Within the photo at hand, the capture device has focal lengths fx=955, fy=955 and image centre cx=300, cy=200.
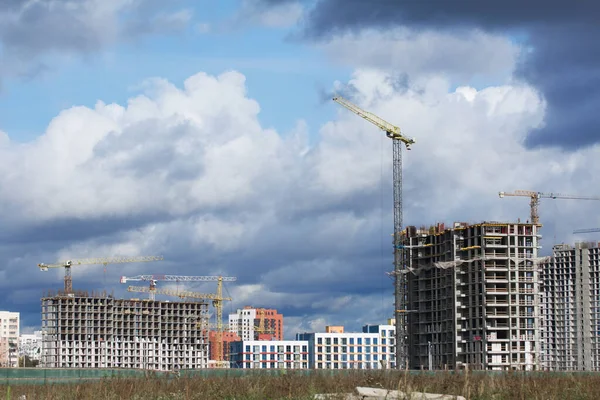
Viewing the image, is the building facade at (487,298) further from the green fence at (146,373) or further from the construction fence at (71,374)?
the green fence at (146,373)

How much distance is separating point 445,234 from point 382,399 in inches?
6003

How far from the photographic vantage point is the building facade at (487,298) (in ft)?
549

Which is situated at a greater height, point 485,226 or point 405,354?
point 485,226

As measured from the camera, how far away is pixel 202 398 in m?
35.4

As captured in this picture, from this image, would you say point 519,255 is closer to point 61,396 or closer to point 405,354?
point 405,354

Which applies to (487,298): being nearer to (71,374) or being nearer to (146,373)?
(71,374)

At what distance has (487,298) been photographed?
558 feet

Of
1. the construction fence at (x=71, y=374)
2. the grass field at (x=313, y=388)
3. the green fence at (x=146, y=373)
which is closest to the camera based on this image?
the grass field at (x=313, y=388)

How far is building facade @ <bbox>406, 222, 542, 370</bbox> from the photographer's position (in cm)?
16738

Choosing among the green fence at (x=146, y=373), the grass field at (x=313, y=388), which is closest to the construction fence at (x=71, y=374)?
the green fence at (x=146, y=373)

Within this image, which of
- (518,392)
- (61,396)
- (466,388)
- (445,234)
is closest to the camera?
(466,388)

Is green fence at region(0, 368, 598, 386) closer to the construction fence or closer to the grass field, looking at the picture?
the construction fence

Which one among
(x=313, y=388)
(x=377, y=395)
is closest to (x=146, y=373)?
(x=313, y=388)

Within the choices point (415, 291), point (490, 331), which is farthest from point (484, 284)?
point (415, 291)
